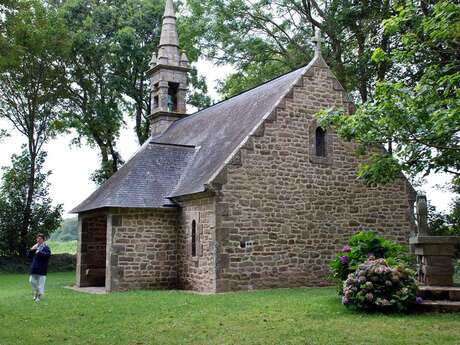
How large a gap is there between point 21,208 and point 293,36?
18.2 metres

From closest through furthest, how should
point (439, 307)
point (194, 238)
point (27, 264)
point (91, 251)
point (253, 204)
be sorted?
point (439, 307)
point (253, 204)
point (194, 238)
point (91, 251)
point (27, 264)

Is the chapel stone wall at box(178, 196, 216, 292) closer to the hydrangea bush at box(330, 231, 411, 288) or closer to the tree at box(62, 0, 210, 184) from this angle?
the hydrangea bush at box(330, 231, 411, 288)

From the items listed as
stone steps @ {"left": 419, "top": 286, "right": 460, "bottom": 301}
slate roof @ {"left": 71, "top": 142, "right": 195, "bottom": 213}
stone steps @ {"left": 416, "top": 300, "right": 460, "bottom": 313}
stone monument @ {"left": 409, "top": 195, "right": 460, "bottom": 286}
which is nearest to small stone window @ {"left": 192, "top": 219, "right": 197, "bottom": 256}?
slate roof @ {"left": 71, "top": 142, "right": 195, "bottom": 213}

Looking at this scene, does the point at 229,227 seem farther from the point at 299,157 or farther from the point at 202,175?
the point at 299,157

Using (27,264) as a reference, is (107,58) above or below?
above

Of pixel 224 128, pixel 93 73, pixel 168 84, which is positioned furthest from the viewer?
pixel 93 73

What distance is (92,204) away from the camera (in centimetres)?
1891

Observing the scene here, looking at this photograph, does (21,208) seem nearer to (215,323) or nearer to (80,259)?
(80,259)

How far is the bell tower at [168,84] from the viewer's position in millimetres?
26422

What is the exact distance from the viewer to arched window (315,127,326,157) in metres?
18.1

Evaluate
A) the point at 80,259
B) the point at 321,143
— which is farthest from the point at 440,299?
the point at 80,259

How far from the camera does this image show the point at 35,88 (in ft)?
106

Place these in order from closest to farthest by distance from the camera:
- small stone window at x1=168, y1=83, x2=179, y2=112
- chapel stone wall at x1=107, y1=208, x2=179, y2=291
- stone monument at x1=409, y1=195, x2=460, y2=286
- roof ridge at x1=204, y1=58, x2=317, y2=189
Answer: stone monument at x1=409, y1=195, x2=460, y2=286 < roof ridge at x1=204, y1=58, x2=317, y2=189 < chapel stone wall at x1=107, y1=208, x2=179, y2=291 < small stone window at x1=168, y1=83, x2=179, y2=112

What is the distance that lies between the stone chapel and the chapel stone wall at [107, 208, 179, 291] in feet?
0.10
